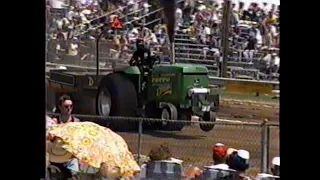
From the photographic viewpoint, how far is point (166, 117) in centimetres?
224

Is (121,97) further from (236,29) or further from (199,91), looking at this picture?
(236,29)

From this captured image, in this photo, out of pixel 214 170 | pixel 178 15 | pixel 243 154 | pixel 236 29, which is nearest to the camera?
pixel 178 15

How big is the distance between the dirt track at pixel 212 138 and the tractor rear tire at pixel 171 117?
0.07 ft

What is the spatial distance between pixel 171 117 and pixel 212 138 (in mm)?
193

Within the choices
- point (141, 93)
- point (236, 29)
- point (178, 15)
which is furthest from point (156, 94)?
point (178, 15)

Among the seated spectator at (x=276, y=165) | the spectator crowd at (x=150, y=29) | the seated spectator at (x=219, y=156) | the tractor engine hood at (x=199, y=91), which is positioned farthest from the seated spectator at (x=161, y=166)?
the seated spectator at (x=276, y=165)

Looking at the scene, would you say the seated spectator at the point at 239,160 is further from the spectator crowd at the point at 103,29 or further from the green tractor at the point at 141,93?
the spectator crowd at the point at 103,29

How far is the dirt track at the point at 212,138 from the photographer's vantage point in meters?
2.12

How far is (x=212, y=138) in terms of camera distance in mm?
2332

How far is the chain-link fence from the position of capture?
2.08 m

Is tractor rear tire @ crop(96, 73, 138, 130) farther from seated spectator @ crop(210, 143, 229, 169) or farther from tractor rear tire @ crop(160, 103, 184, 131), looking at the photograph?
seated spectator @ crop(210, 143, 229, 169)
